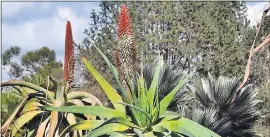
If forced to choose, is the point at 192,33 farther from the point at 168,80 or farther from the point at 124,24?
the point at 124,24

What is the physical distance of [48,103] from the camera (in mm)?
3850

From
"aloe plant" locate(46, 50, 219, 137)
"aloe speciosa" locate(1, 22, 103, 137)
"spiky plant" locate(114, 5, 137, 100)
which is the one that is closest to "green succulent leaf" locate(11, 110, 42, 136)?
"aloe speciosa" locate(1, 22, 103, 137)

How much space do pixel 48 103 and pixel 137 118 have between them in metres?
0.89

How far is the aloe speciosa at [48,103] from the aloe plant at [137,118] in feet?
1.16

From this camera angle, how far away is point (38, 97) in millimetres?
3898

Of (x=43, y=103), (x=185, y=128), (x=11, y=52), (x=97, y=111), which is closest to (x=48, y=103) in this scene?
(x=43, y=103)

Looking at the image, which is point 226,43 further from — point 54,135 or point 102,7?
point 54,135

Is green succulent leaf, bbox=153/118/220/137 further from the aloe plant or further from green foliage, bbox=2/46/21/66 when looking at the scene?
green foliage, bbox=2/46/21/66

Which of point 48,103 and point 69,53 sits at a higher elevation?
point 69,53

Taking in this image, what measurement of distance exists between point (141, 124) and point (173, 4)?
2787 centimetres

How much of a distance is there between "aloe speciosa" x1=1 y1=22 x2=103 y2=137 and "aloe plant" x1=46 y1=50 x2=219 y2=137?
1.16ft

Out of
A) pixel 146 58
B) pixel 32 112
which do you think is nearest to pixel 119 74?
pixel 32 112

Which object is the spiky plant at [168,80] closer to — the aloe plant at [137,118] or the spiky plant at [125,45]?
the aloe plant at [137,118]

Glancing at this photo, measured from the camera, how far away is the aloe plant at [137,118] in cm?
316
